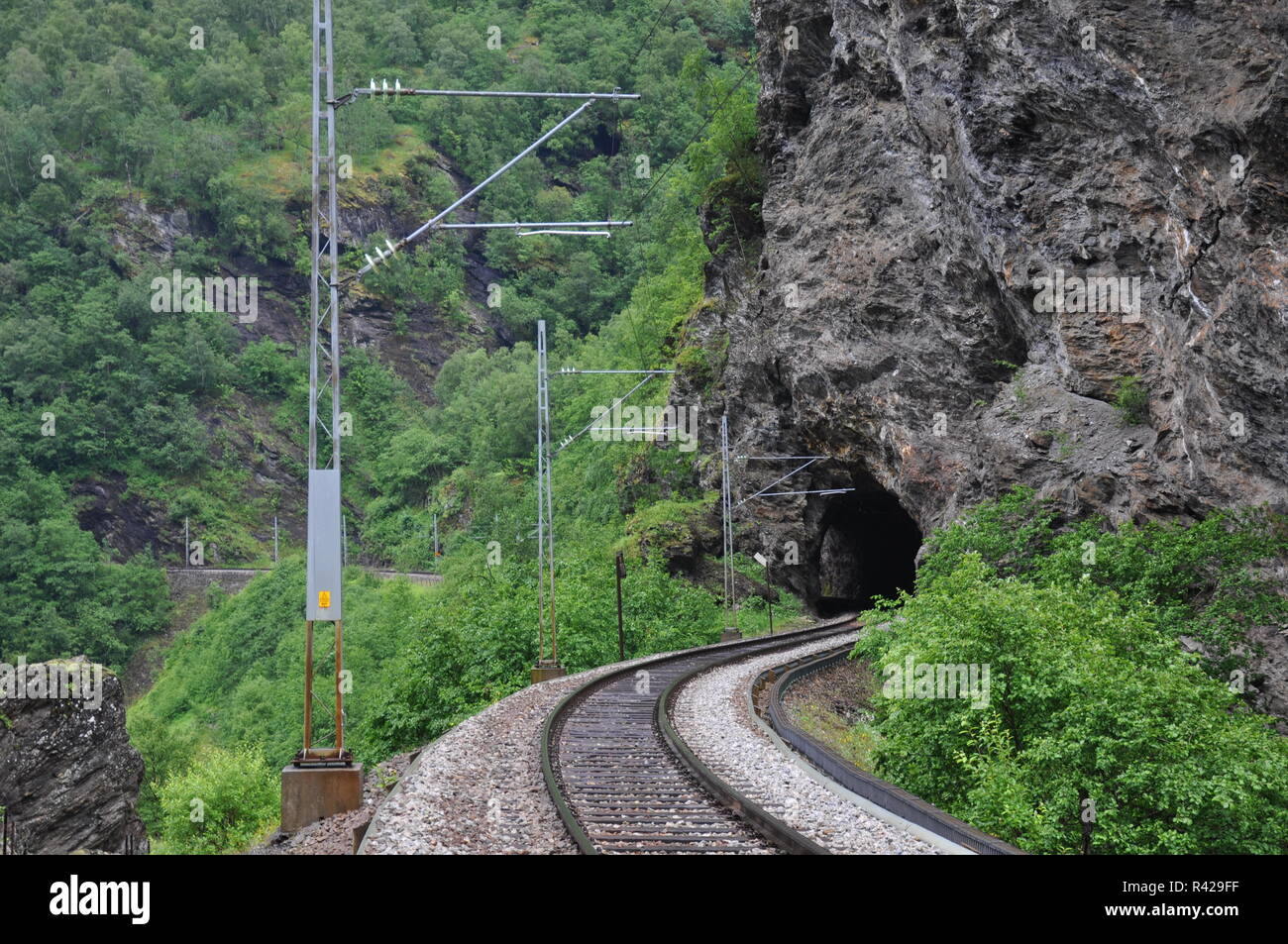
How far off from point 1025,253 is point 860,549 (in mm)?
23511

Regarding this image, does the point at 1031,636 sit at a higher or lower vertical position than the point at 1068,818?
higher

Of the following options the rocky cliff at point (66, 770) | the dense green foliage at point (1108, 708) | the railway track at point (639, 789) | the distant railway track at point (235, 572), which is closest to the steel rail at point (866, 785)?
the railway track at point (639, 789)

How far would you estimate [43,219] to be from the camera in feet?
365

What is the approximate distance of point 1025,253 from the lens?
22125mm

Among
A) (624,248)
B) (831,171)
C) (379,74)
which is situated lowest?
(831,171)

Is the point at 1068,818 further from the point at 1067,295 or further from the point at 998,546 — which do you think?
the point at 1067,295

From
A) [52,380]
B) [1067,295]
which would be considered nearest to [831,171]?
[1067,295]

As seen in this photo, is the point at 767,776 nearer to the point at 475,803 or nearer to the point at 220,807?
the point at 475,803

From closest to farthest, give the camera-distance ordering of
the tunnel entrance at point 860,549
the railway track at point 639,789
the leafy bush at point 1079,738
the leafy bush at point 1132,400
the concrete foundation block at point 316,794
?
the railway track at point 639,789 → the concrete foundation block at point 316,794 → the leafy bush at point 1079,738 → the leafy bush at point 1132,400 → the tunnel entrance at point 860,549

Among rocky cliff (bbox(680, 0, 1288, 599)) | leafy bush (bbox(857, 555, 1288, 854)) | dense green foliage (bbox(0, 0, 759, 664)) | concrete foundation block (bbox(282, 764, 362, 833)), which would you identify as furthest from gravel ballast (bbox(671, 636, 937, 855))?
dense green foliage (bbox(0, 0, 759, 664))

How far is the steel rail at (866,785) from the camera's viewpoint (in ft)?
23.7

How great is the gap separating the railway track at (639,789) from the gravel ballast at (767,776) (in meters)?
0.35

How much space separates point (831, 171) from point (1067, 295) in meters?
12.3

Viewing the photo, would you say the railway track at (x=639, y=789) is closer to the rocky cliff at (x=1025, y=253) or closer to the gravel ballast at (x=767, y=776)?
the gravel ballast at (x=767, y=776)
